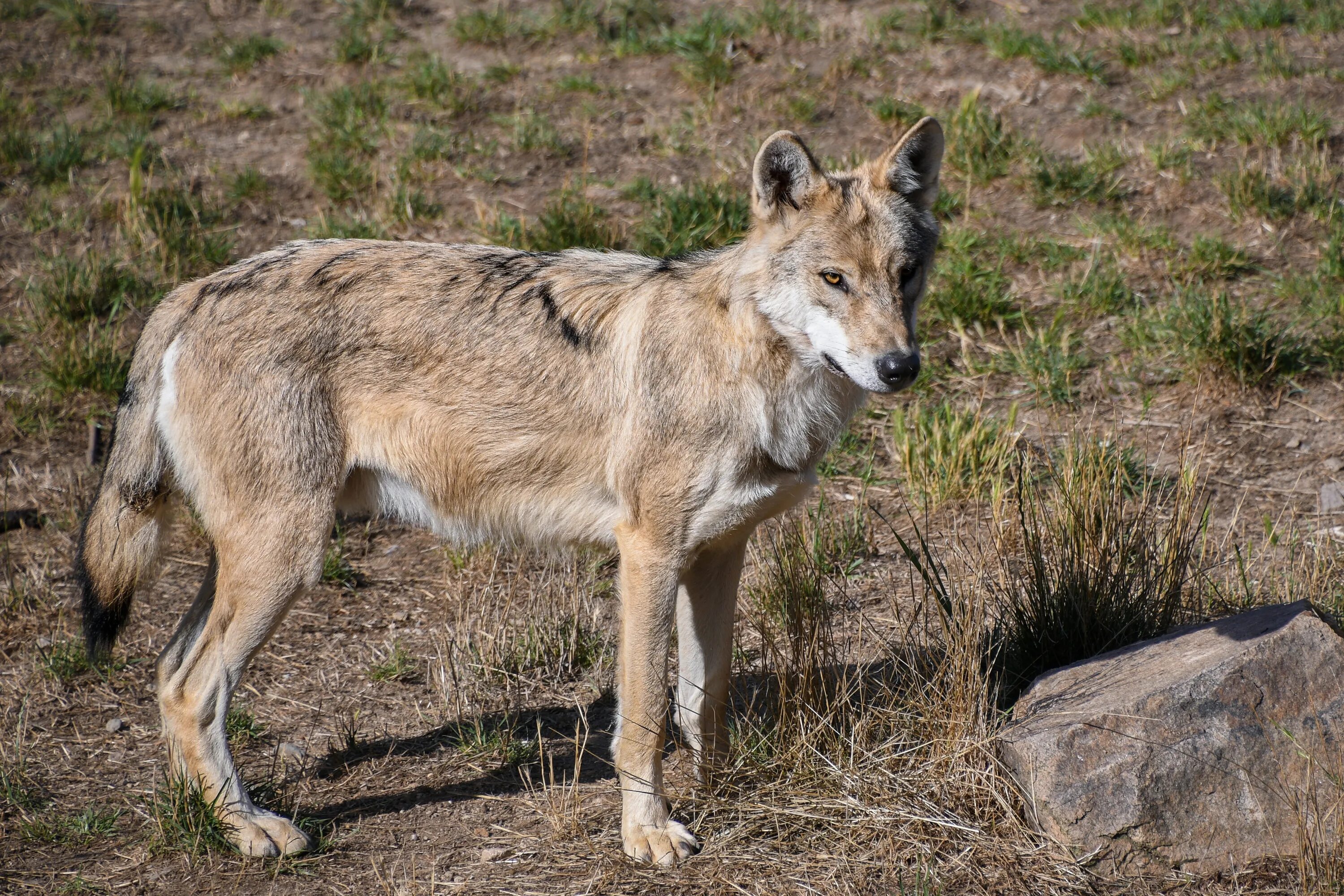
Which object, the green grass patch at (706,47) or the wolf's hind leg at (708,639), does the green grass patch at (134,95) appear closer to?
the green grass patch at (706,47)

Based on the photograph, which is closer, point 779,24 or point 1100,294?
point 1100,294

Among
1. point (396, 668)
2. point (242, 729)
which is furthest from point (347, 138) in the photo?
point (242, 729)

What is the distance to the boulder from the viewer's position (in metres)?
3.69

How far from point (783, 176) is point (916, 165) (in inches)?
20.1

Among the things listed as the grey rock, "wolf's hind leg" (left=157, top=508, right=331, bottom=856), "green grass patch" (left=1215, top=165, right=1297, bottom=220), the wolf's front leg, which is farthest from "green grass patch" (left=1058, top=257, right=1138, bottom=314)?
"wolf's hind leg" (left=157, top=508, right=331, bottom=856)

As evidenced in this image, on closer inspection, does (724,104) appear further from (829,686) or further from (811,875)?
(811,875)

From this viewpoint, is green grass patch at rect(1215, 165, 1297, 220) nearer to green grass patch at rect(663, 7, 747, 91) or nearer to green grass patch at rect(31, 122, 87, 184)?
green grass patch at rect(663, 7, 747, 91)

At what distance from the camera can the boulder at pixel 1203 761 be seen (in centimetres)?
369

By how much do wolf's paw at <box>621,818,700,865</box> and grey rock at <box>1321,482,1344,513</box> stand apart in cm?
387

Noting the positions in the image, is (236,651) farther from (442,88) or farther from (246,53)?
(246,53)

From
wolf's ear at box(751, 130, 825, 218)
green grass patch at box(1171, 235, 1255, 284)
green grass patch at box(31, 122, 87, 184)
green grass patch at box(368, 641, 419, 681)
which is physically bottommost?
green grass patch at box(368, 641, 419, 681)

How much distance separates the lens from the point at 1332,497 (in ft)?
19.6

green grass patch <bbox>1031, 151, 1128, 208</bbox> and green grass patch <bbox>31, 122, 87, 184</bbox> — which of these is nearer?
green grass patch <bbox>1031, 151, 1128, 208</bbox>

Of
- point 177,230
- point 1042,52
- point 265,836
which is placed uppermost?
point 1042,52
